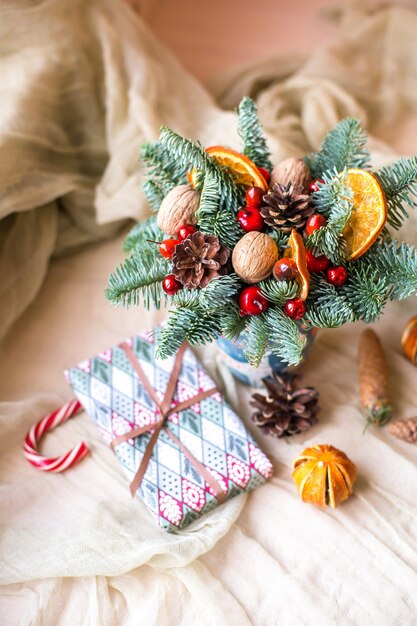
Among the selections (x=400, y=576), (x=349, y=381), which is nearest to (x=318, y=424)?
(x=349, y=381)

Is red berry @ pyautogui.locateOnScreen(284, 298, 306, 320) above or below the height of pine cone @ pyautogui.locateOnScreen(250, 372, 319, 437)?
above

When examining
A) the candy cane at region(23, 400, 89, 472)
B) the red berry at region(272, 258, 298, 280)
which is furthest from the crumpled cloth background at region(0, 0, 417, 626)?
Result: the red berry at region(272, 258, 298, 280)

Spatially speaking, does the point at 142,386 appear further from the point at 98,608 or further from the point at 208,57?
the point at 208,57

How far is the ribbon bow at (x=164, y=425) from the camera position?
A: 0.81 m

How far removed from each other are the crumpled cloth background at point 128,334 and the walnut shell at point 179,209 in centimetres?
28

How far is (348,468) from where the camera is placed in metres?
0.78

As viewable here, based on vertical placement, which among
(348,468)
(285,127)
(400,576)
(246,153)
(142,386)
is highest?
(246,153)

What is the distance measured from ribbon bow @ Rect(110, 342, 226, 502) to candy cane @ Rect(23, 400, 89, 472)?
69mm

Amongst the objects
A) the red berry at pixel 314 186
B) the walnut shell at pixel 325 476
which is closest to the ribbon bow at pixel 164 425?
the walnut shell at pixel 325 476

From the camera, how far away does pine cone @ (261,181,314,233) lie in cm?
70

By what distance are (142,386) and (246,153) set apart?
0.37 meters

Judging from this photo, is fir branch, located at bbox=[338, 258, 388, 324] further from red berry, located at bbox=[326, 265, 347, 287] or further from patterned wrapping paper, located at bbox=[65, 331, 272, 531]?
patterned wrapping paper, located at bbox=[65, 331, 272, 531]

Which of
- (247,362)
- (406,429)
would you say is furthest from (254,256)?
(406,429)

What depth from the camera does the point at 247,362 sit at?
86 cm
